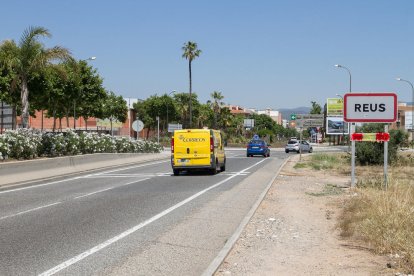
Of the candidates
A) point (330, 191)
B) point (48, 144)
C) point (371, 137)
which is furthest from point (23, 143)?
point (371, 137)

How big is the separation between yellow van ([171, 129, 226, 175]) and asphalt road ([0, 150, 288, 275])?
230 inches

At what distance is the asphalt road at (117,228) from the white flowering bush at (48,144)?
13.3 ft

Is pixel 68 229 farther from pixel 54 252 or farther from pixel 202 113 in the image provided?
pixel 202 113

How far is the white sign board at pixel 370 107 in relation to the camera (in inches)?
635

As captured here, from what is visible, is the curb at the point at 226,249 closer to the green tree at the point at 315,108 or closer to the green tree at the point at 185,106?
the green tree at the point at 185,106

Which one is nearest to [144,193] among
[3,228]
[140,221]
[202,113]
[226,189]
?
[226,189]

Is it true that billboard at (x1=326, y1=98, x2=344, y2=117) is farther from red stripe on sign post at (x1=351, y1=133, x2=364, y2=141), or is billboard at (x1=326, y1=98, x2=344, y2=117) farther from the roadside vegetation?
the roadside vegetation

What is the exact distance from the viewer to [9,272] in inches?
260

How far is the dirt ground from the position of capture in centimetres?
680

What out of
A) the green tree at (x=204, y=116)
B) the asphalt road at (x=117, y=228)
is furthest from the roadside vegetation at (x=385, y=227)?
the green tree at (x=204, y=116)

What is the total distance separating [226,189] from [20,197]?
636 centimetres

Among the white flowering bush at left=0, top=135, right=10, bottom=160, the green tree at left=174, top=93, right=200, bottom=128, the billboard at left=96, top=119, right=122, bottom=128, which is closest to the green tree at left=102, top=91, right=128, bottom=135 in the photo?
the billboard at left=96, top=119, right=122, bottom=128

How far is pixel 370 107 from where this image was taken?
1641 cm

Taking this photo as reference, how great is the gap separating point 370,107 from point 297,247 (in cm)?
926
